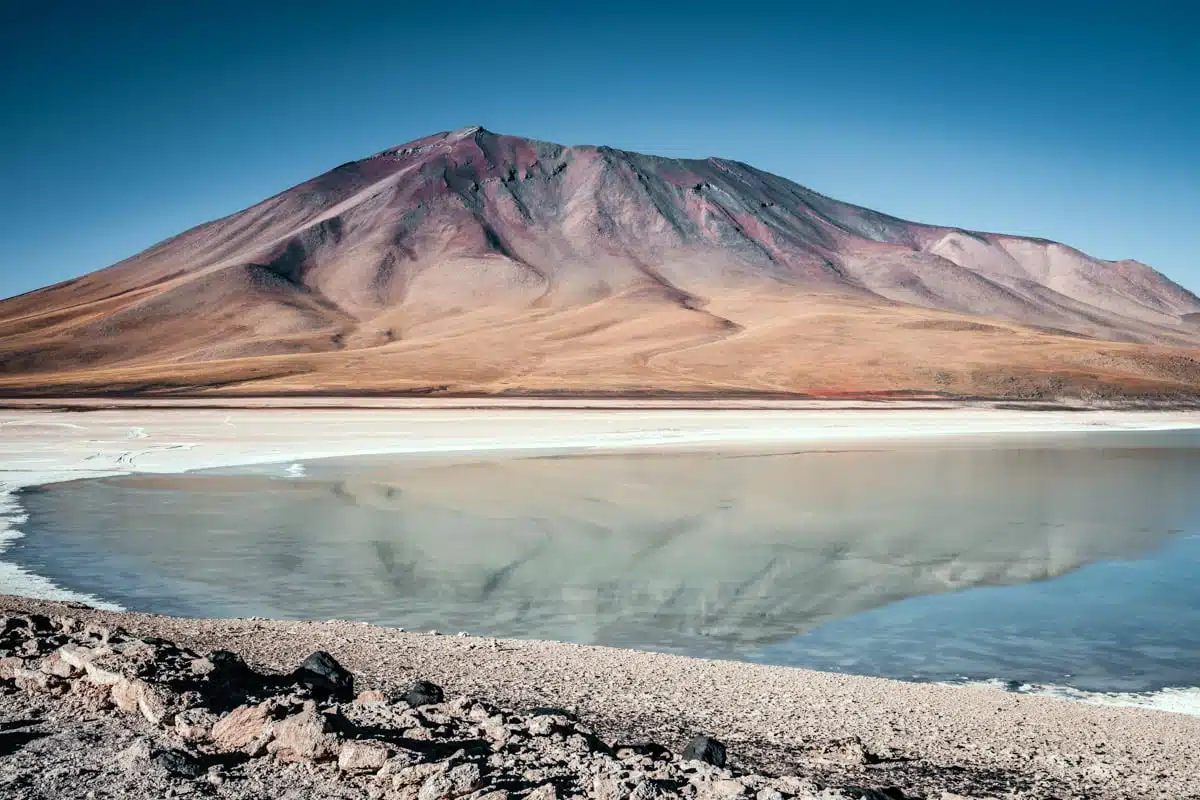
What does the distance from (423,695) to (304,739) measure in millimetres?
1370

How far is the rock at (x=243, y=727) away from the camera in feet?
22.5

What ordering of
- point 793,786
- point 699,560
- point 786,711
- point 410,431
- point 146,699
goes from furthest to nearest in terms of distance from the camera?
1. point 410,431
2. point 699,560
3. point 786,711
4. point 146,699
5. point 793,786

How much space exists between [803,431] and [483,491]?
98.3 feet

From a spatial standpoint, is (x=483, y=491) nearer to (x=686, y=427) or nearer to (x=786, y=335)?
(x=686, y=427)

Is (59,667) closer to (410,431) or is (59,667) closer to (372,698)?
(372,698)

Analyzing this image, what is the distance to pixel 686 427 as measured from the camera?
54719 mm

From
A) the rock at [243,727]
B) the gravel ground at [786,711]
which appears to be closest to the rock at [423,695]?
the gravel ground at [786,711]

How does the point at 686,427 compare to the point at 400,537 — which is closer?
the point at 400,537

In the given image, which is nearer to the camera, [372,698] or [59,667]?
[372,698]

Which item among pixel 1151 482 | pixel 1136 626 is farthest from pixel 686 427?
pixel 1136 626

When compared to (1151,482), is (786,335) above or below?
above

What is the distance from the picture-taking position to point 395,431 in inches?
1934

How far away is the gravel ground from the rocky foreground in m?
0.30

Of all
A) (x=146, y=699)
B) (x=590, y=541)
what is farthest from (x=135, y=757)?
(x=590, y=541)
